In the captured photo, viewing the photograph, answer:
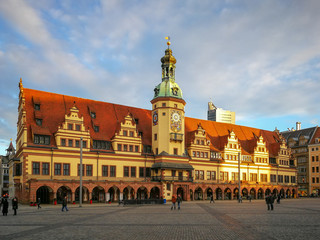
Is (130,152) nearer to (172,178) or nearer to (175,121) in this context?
(172,178)

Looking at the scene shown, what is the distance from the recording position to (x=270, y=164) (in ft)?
307

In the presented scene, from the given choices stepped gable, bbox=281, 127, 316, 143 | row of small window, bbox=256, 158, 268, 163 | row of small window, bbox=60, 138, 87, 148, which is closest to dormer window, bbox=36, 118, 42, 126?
row of small window, bbox=60, 138, 87, 148

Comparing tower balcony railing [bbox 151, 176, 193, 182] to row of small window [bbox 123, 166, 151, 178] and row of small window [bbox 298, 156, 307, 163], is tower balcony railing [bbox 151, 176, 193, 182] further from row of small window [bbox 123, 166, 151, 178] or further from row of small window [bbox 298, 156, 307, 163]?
row of small window [bbox 298, 156, 307, 163]

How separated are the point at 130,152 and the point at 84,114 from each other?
35.6ft

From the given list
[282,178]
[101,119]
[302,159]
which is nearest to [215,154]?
[282,178]

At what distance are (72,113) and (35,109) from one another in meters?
6.24

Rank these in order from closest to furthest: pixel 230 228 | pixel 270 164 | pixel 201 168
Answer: pixel 230 228 < pixel 201 168 < pixel 270 164

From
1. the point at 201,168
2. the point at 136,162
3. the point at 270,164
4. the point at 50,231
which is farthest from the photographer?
the point at 270,164

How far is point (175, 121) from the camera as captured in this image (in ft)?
243

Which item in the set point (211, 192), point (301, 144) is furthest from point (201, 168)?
point (301, 144)

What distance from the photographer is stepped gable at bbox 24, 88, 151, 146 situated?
2475 inches

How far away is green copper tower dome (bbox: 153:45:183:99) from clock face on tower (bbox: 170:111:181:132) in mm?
3402

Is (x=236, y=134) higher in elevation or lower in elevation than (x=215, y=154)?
higher

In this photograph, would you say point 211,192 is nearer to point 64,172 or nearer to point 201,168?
point 201,168
